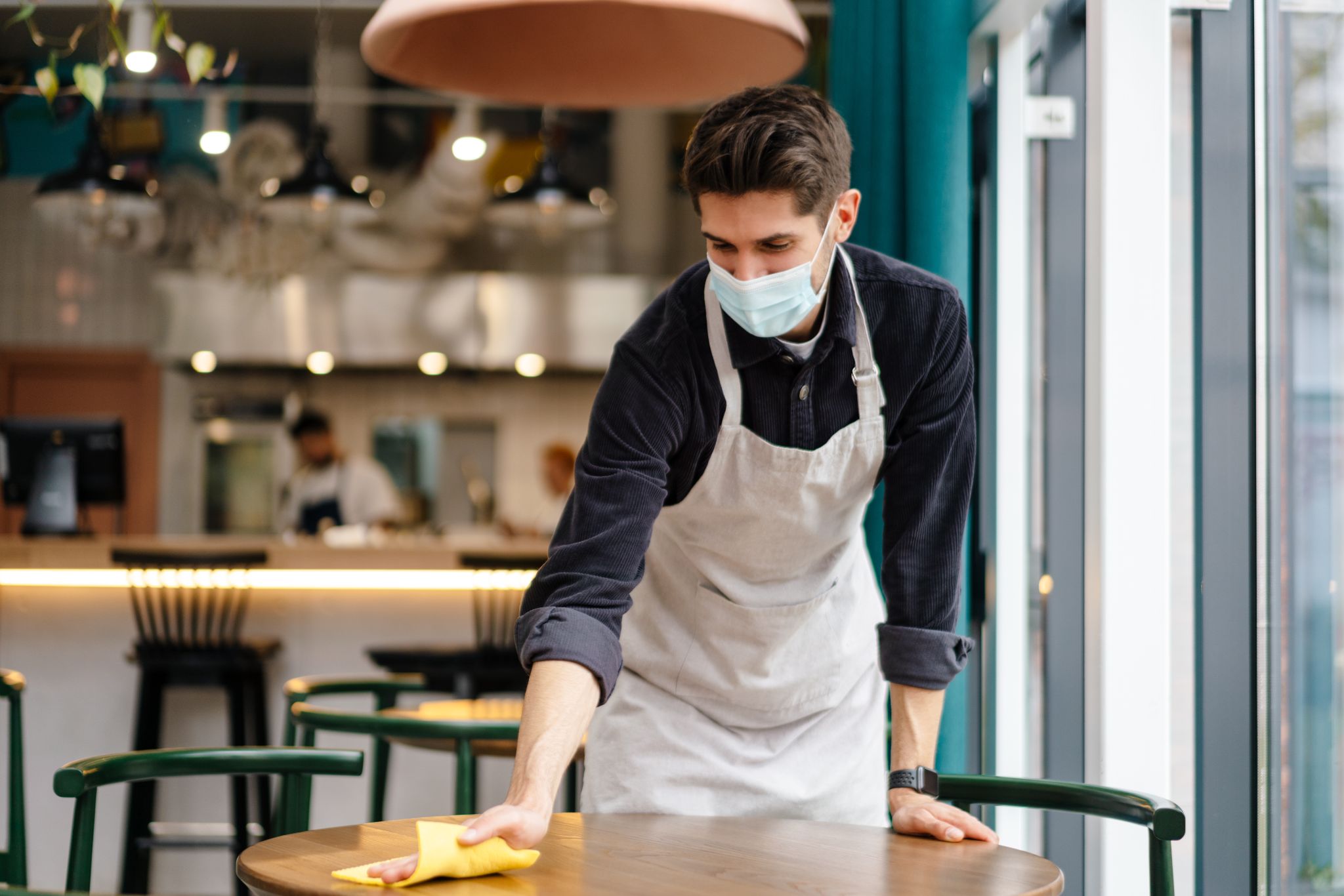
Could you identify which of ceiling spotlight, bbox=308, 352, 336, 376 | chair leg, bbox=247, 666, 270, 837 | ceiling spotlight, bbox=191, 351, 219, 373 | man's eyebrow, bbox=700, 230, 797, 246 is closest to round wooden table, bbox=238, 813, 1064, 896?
man's eyebrow, bbox=700, 230, 797, 246

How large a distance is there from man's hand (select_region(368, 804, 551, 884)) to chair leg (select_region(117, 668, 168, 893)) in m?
2.66

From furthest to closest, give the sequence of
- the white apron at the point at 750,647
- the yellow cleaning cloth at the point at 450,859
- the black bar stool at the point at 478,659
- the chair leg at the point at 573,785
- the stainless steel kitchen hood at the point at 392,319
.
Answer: the stainless steel kitchen hood at the point at 392,319, the black bar stool at the point at 478,659, the chair leg at the point at 573,785, the white apron at the point at 750,647, the yellow cleaning cloth at the point at 450,859

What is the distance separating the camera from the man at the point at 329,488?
20.8 feet

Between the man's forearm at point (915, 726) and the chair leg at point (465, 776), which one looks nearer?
the man's forearm at point (915, 726)

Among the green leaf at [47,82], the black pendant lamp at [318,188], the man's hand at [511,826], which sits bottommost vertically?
the man's hand at [511,826]

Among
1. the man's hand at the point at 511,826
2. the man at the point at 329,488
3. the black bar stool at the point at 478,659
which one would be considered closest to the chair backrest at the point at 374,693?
the black bar stool at the point at 478,659

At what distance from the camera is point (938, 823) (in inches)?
58.3

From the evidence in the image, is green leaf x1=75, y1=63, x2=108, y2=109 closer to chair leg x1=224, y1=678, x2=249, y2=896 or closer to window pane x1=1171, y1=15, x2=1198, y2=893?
chair leg x1=224, y1=678, x2=249, y2=896

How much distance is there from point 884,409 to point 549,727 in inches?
→ 23.6

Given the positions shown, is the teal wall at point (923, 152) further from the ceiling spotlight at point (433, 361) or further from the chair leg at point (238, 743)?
the ceiling spotlight at point (433, 361)

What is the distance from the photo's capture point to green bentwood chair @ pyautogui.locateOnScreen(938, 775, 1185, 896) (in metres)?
1.48

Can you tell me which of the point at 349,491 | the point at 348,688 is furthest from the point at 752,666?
the point at 349,491

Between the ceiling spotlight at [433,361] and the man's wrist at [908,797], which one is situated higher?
the ceiling spotlight at [433,361]

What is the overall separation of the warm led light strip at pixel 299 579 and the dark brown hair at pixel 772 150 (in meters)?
2.73
